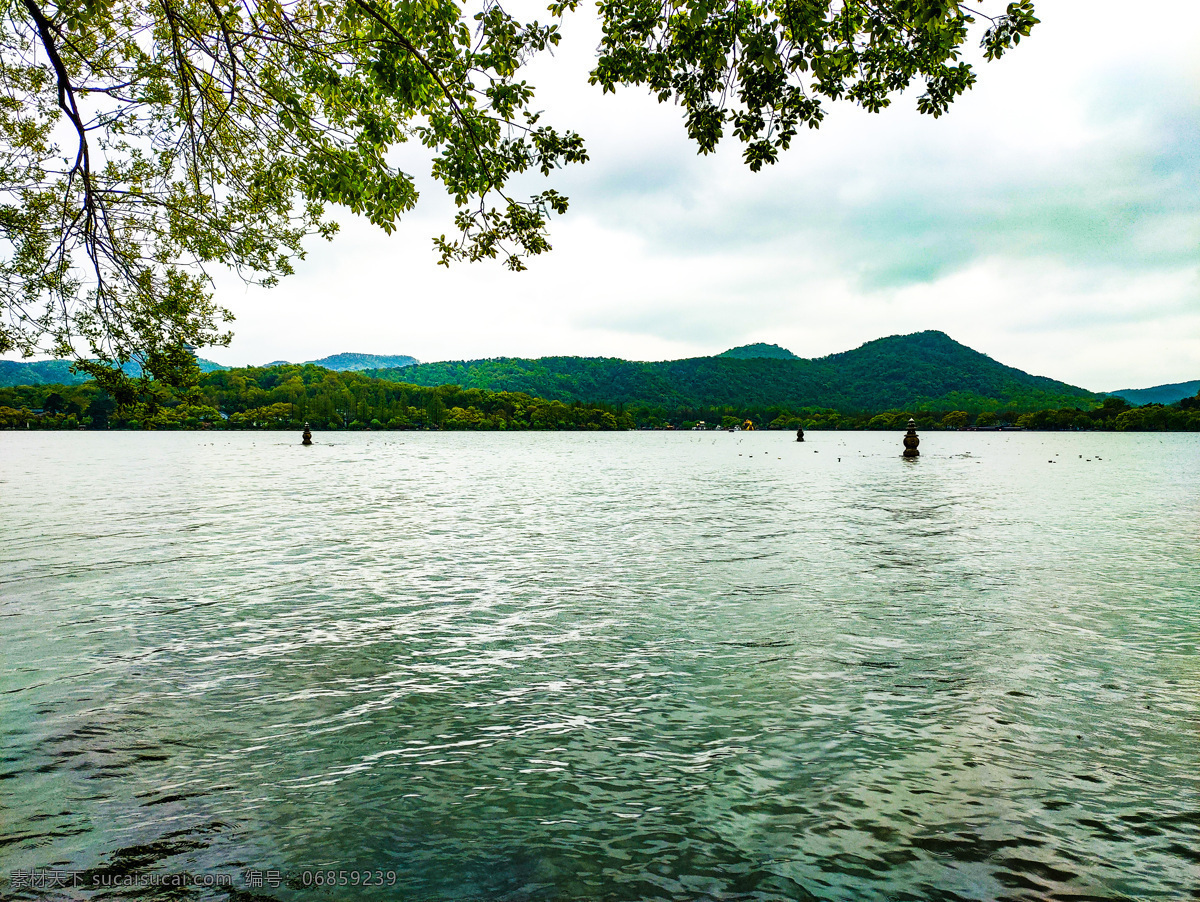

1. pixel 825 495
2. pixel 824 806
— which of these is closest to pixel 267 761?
pixel 824 806

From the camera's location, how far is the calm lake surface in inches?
198

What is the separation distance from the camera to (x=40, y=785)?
6.14m

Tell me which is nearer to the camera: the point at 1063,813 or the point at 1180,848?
the point at 1180,848

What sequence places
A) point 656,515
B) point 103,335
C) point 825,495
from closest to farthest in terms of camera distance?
point 103,335 → point 656,515 → point 825,495

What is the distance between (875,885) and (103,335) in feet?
61.3

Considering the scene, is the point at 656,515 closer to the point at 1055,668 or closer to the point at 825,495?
the point at 825,495

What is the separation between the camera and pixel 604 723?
25.3 ft

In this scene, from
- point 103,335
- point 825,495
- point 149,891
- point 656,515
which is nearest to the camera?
point 149,891

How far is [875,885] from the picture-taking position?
4777mm

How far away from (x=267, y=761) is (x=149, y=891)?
203 cm

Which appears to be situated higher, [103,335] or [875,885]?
[103,335]

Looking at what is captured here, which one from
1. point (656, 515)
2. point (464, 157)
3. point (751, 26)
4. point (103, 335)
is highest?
point (751, 26)

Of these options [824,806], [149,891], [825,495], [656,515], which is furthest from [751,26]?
[825,495]

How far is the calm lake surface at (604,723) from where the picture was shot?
502 centimetres
